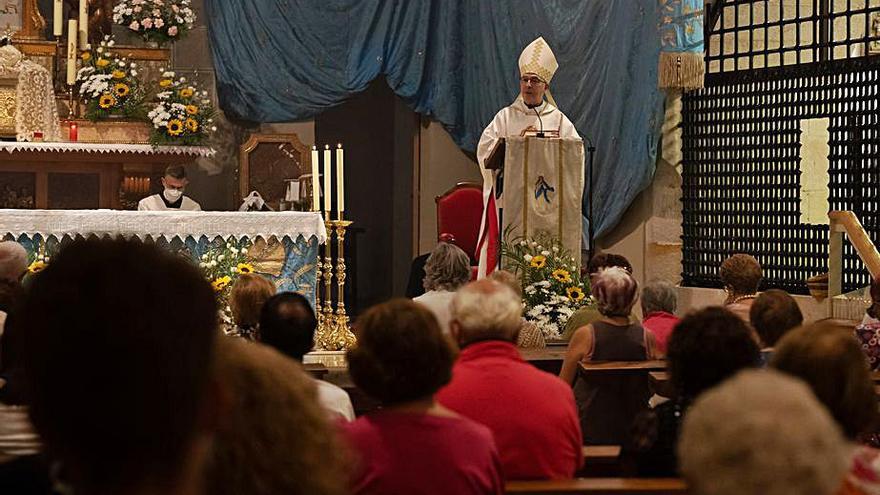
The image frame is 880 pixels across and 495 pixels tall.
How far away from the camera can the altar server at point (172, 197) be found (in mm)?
9102

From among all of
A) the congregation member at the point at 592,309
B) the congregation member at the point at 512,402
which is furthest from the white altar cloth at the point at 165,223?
the congregation member at the point at 512,402

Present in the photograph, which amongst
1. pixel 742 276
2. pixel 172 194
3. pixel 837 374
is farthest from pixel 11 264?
pixel 172 194

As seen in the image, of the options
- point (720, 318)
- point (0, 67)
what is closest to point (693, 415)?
point (720, 318)

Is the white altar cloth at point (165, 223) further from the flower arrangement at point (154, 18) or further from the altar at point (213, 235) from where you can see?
the flower arrangement at point (154, 18)

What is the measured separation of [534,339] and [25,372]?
5.35 meters

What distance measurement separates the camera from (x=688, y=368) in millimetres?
3252

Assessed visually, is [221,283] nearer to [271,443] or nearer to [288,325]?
[288,325]

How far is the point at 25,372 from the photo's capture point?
1.22 meters

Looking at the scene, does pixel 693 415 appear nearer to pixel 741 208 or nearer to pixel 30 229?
pixel 30 229

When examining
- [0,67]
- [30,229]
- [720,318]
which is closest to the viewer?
[720,318]

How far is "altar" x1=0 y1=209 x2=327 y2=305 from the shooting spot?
8.13 metres

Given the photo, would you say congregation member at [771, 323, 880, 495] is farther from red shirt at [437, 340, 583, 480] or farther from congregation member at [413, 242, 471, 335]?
congregation member at [413, 242, 471, 335]

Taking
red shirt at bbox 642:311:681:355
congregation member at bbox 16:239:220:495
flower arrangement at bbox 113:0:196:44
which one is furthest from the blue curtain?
congregation member at bbox 16:239:220:495

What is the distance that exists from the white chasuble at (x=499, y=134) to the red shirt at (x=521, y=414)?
5252 mm
